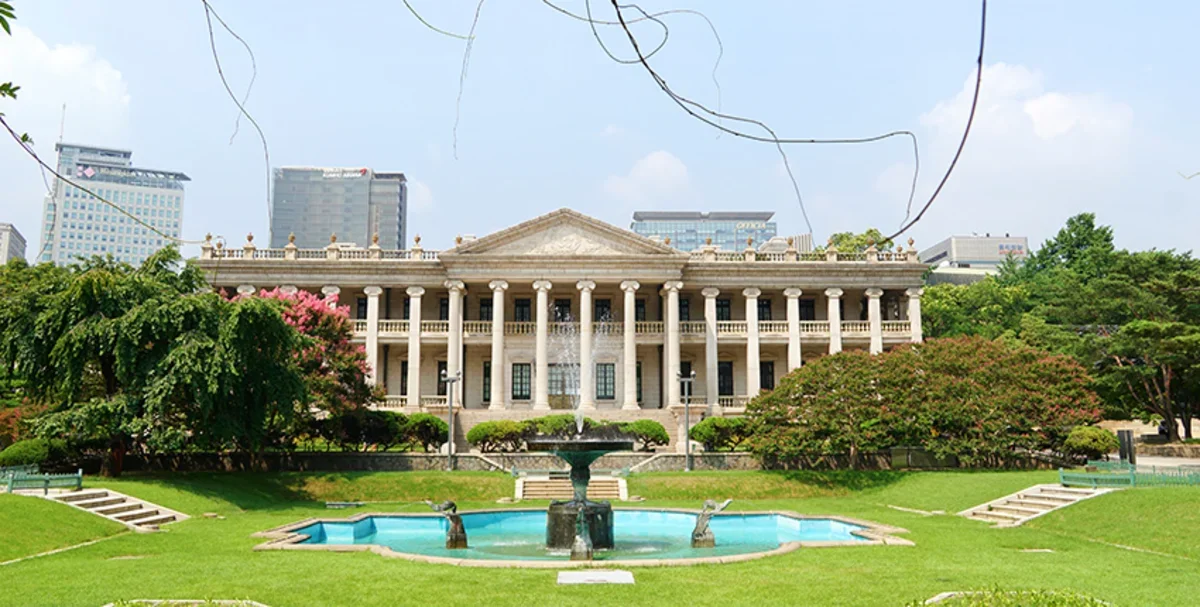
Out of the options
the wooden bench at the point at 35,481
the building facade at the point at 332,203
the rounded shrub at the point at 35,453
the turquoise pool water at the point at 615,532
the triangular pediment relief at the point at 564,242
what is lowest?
the turquoise pool water at the point at 615,532

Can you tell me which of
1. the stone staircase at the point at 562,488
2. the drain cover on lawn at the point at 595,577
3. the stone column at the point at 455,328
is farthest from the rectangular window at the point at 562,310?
the drain cover on lawn at the point at 595,577

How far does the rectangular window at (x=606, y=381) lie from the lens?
1815 inches

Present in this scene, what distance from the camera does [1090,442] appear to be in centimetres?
2870

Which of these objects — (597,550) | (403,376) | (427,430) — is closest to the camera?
(597,550)

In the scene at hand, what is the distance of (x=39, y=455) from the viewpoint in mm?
24484

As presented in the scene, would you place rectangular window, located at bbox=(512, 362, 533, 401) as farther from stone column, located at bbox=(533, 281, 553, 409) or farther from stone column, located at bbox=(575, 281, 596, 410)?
stone column, located at bbox=(575, 281, 596, 410)

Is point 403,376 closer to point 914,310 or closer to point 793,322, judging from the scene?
point 793,322

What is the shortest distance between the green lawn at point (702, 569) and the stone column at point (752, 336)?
2185cm

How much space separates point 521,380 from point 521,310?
4.20 metres

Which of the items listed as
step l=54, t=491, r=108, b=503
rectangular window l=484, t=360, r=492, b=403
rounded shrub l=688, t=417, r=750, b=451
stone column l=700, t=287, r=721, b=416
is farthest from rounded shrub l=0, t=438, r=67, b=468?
stone column l=700, t=287, r=721, b=416

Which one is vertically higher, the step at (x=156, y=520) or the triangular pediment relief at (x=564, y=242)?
the triangular pediment relief at (x=564, y=242)

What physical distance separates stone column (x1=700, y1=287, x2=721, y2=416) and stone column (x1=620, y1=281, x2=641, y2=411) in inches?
161

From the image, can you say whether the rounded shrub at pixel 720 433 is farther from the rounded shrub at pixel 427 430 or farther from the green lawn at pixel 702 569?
the green lawn at pixel 702 569

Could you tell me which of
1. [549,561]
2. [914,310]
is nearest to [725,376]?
[914,310]
